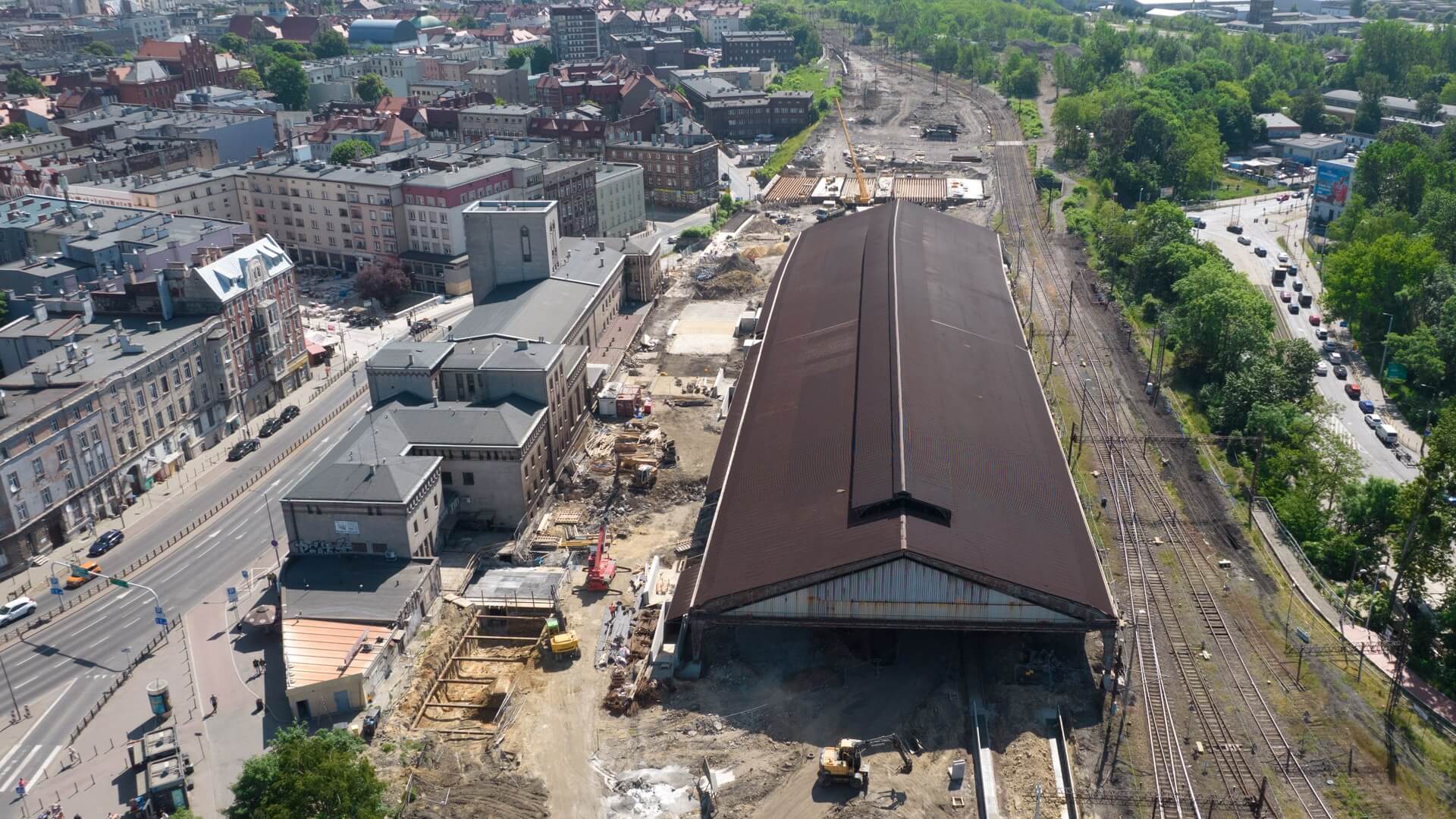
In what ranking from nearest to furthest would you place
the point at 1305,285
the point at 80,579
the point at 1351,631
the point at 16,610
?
1. the point at 1351,631
2. the point at 16,610
3. the point at 80,579
4. the point at 1305,285

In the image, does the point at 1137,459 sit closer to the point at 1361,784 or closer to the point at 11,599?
the point at 1361,784

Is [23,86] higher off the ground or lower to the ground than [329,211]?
Result: higher

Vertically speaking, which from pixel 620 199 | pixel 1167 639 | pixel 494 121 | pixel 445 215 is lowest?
pixel 1167 639

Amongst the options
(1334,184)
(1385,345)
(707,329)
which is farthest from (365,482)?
(1334,184)

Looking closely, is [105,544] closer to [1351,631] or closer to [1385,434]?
[1351,631]

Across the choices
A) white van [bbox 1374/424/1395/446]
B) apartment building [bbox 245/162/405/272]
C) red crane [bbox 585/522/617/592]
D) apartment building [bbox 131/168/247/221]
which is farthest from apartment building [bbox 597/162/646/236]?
white van [bbox 1374/424/1395/446]

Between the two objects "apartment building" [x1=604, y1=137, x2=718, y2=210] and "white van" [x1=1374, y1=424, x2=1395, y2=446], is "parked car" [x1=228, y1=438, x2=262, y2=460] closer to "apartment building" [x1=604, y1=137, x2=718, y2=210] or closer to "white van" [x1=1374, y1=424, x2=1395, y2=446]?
"apartment building" [x1=604, y1=137, x2=718, y2=210]

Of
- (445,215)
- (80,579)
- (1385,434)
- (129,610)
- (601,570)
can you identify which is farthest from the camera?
(445,215)
